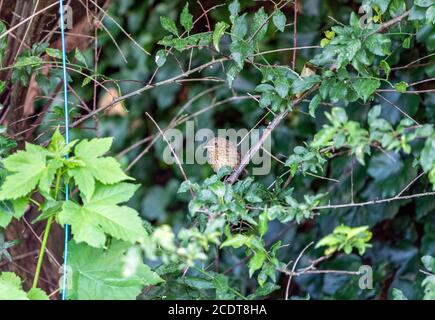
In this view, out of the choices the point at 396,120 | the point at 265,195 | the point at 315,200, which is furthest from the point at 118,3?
the point at 315,200

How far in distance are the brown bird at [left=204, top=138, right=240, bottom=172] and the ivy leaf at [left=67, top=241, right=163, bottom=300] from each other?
2.10 ft

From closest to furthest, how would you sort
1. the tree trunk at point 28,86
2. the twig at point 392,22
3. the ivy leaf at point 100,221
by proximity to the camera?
1. the ivy leaf at point 100,221
2. the twig at point 392,22
3. the tree trunk at point 28,86

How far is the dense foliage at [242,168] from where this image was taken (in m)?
1.35

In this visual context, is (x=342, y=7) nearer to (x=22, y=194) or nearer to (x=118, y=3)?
→ (x=118, y=3)

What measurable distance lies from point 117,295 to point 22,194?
0.83 ft

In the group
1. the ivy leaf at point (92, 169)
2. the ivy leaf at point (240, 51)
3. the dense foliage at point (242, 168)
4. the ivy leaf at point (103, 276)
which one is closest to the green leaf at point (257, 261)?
the dense foliage at point (242, 168)

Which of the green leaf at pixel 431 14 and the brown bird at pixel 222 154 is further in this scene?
the brown bird at pixel 222 154

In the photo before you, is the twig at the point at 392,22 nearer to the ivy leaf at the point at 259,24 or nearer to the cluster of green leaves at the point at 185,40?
the ivy leaf at the point at 259,24

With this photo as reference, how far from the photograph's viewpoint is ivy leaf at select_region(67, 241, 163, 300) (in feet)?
4.51

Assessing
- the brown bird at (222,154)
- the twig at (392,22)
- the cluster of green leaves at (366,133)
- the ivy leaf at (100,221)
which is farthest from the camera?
the brown bird at (222,154)

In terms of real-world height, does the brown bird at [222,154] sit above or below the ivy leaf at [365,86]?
below

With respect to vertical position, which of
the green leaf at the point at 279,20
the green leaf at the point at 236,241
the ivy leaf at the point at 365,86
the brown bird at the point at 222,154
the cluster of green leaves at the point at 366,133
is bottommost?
the green leaf at the point at 236,241

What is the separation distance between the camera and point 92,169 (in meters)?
1.37

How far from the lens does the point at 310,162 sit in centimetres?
156
